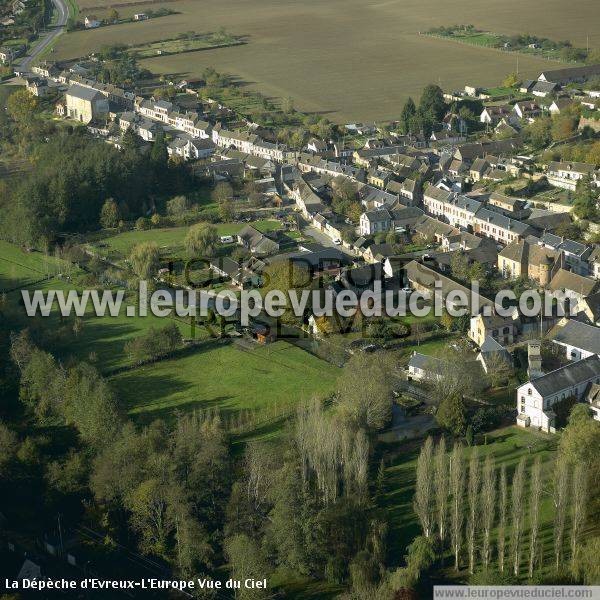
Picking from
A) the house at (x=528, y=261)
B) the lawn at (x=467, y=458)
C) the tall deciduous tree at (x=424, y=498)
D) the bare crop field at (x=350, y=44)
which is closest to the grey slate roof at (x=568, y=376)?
the lawn at (x=467, y=458)

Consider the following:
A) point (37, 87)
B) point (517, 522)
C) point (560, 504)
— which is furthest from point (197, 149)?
point (517, 522)

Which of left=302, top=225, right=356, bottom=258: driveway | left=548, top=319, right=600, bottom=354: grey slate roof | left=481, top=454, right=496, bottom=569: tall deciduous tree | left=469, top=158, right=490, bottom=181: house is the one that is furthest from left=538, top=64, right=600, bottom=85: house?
left=481, top=454, right=496, bottom=569: tall deciduous tree

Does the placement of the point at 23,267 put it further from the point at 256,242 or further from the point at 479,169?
the point at 479,169

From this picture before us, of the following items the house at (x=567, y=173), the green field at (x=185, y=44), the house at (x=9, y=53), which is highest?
the green field at (x=185, y=44)

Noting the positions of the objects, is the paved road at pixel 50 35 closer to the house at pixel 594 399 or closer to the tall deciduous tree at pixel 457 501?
the house at pixel 594 399

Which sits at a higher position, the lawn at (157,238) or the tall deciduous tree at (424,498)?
the tall deciduous tree at (424,498)

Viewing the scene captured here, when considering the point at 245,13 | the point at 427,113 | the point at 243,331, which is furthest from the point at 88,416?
the point at 245,13
